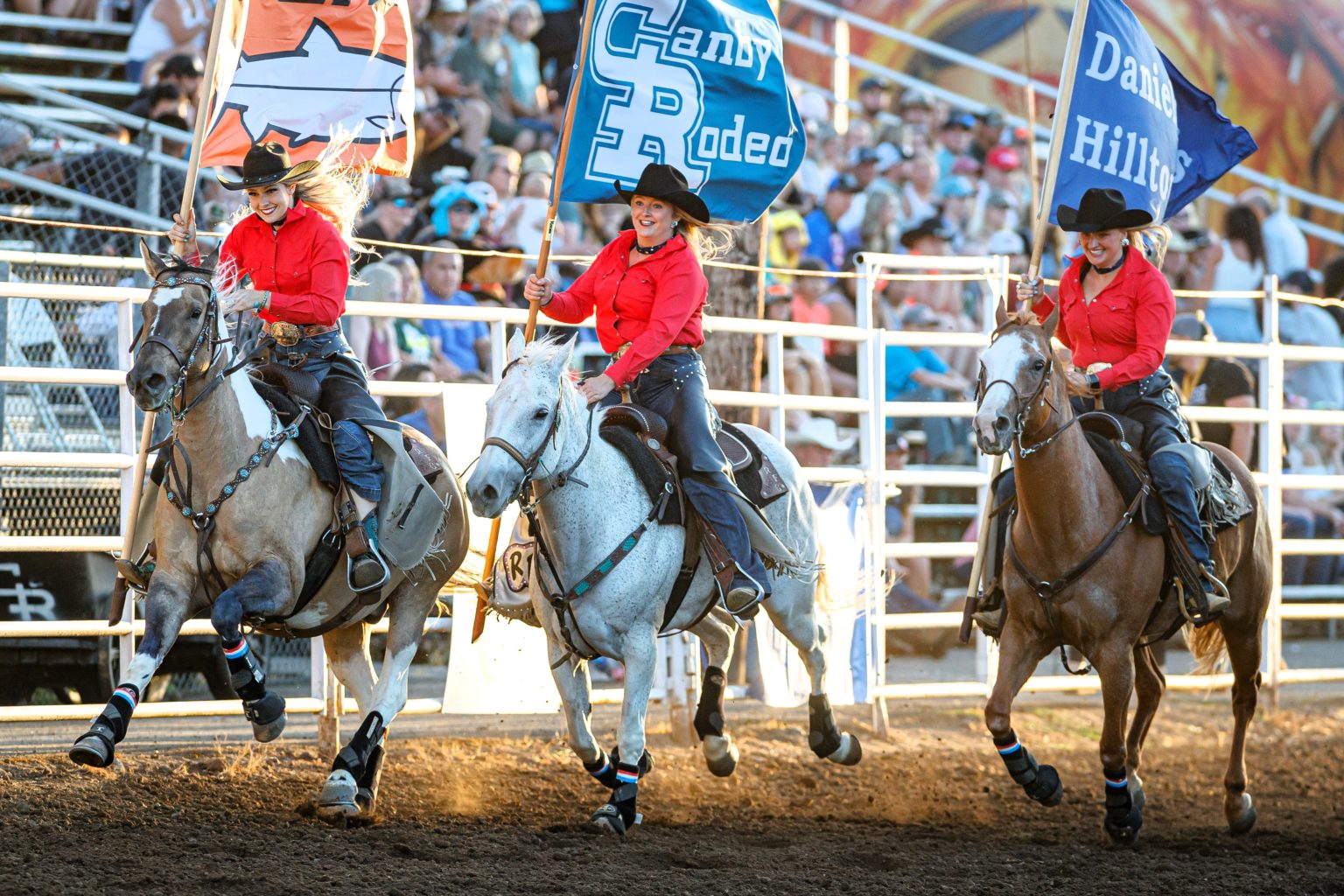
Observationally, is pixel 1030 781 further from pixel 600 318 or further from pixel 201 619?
pixel 201 619

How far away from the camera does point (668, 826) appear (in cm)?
678

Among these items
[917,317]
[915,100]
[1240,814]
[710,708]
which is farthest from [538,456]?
[915,100]

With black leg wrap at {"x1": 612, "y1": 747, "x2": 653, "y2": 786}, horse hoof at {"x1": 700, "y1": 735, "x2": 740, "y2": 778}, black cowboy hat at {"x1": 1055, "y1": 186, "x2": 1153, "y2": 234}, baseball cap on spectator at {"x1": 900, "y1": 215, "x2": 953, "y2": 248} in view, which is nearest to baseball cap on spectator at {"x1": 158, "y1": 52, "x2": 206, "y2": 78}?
baseball cap on spectator at {"x1": 900, "y1": 215, "x2": 953, "y2": 248}

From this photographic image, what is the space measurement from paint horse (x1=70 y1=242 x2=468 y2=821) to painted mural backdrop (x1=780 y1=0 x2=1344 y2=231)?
1344 centimetres

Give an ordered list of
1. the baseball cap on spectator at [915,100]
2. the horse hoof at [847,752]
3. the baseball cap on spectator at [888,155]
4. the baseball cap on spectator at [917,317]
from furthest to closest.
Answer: the baseball cap on spectator at [915,100] < the baseball cap on spectator at [888,155] < the baseball cap on spectator at [917,317] < the horse hoof at [847,752]

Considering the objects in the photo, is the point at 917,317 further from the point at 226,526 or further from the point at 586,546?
the point at 226,526

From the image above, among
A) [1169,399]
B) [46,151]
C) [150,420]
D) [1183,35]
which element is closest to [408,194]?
[46,151]

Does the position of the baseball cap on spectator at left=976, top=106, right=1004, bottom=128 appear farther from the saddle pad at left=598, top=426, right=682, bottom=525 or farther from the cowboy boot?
the cowboy boot

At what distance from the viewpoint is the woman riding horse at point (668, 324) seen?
6.56 metres

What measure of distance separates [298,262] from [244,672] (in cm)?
175

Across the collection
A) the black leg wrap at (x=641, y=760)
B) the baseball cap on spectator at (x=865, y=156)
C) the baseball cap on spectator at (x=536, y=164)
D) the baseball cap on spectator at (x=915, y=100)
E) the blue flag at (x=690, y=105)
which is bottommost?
the black leg wrap at (x=641, y=760)

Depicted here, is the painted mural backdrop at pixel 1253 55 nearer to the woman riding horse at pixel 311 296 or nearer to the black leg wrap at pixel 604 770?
the woman riding horse at pixel 311 296

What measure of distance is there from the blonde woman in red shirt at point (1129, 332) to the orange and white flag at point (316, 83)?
3.20 meters

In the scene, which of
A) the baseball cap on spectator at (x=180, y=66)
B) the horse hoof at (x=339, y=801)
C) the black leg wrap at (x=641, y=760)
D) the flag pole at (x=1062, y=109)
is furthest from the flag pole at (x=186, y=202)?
the baseball cap on spectator at (x=180, y=66)
